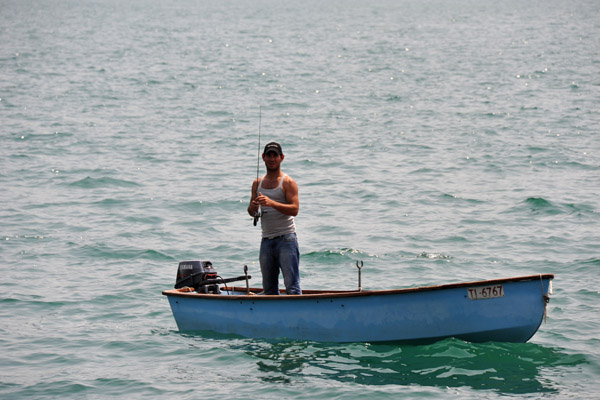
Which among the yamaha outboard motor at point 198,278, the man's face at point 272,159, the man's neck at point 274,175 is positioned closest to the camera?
the man's face at point 272,159

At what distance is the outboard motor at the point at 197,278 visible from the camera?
40.3 ft

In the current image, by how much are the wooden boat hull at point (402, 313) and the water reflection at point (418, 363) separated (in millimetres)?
156

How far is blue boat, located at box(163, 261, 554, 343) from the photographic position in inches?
406

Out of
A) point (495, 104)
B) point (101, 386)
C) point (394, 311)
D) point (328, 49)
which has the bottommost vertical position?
point (101, 386)

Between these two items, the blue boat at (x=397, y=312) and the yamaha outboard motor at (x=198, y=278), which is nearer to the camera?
the blue boat at (x=397, y=312)

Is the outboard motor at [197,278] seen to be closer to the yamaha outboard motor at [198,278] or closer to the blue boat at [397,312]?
the yamaha outboard motor at [198,278]

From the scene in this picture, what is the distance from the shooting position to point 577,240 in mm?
17219

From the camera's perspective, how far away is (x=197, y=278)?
485 inches

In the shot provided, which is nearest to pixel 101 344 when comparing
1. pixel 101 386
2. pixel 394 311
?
pixel 101 386

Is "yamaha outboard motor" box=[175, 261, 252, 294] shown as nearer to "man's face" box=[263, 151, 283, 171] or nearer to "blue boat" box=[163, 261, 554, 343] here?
"blue boat" box=[163, 261, 554, 343]

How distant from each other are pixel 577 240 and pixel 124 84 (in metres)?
27.5

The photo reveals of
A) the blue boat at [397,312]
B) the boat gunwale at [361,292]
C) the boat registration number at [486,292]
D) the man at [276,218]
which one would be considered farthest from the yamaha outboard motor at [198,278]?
the boat registration number at [486,292]

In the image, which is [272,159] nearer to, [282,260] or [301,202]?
[282,260]

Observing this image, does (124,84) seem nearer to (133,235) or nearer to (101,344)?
(133,235)
